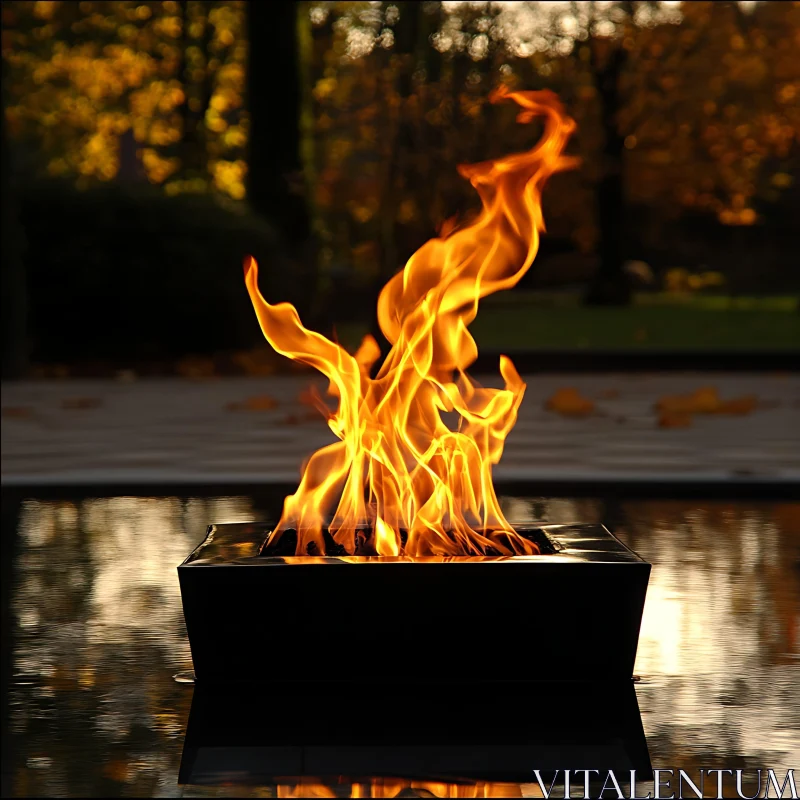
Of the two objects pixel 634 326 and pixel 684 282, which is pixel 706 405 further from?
pixel 684 282

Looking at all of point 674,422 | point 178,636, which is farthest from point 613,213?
point 178,636

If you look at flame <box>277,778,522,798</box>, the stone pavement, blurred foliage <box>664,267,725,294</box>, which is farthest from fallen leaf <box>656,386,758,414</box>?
blurred foliage <box>664,267,725,294</box>

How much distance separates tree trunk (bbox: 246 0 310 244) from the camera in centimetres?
2766

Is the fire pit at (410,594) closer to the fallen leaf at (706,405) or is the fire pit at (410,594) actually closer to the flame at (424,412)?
the flame at (424,412)

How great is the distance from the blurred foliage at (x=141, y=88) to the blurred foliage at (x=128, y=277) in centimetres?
992

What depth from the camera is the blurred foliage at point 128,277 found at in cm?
2461

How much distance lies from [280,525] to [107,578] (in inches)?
93.0

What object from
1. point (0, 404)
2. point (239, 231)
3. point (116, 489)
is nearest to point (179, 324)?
point (239, 231)

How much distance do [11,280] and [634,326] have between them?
14.1 m

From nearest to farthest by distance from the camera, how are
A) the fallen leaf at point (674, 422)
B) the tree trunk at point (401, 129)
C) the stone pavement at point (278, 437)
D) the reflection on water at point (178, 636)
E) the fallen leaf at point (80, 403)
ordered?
the reflection on water at point (178, 636), the stone pavement at point (278, 437), the fallen leaf at point (674, 422), the fallen leaf at point (80, 403), the tree trunk at point (401, 129)

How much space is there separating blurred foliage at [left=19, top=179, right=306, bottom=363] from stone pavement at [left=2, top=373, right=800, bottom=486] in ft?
7.39

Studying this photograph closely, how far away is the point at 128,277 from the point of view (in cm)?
2459

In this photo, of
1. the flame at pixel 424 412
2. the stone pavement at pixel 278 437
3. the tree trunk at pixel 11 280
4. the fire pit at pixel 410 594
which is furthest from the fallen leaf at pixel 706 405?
the fire pit at pixel 410 594

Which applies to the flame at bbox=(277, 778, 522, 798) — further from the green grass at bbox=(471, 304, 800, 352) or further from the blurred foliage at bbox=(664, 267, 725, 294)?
A: the blurred foliage at bbox=(664, 267, 725, 294)
